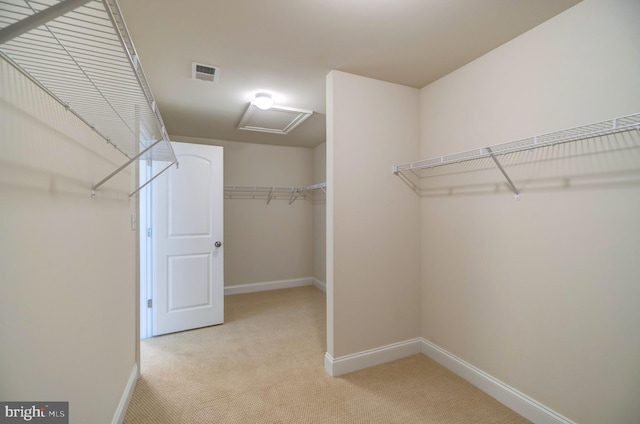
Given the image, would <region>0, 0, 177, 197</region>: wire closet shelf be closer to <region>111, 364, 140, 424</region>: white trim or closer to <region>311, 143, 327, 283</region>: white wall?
<region>111, 364, 140, 424</region>: white trim

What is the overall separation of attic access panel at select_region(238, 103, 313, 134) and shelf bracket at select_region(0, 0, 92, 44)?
223cm

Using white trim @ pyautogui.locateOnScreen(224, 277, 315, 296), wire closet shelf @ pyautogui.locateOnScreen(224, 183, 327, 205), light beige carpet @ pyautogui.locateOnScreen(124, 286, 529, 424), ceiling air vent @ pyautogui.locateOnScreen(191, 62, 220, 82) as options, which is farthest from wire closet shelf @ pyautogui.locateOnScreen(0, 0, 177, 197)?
white trim @ pyautogui.locateOnScreen(224, 277, 315, 296)

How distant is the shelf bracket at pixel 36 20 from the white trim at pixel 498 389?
100 inches

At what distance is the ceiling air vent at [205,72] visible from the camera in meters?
2.03

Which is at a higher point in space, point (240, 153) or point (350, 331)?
point (240, 153)

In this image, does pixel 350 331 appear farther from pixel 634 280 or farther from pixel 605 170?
pixel 605 170

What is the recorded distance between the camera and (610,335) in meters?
1.33

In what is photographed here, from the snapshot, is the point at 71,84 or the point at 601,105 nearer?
the point at 71,84

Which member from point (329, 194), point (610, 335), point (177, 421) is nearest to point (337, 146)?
point (329, 194)

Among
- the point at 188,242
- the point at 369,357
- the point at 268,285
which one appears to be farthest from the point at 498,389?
the point at 268,285

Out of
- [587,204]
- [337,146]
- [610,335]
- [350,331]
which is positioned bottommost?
[350,331]

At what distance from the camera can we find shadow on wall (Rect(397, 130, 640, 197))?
4.20 feet

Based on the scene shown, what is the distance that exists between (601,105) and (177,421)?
2918mm

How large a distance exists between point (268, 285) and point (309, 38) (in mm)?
3592
